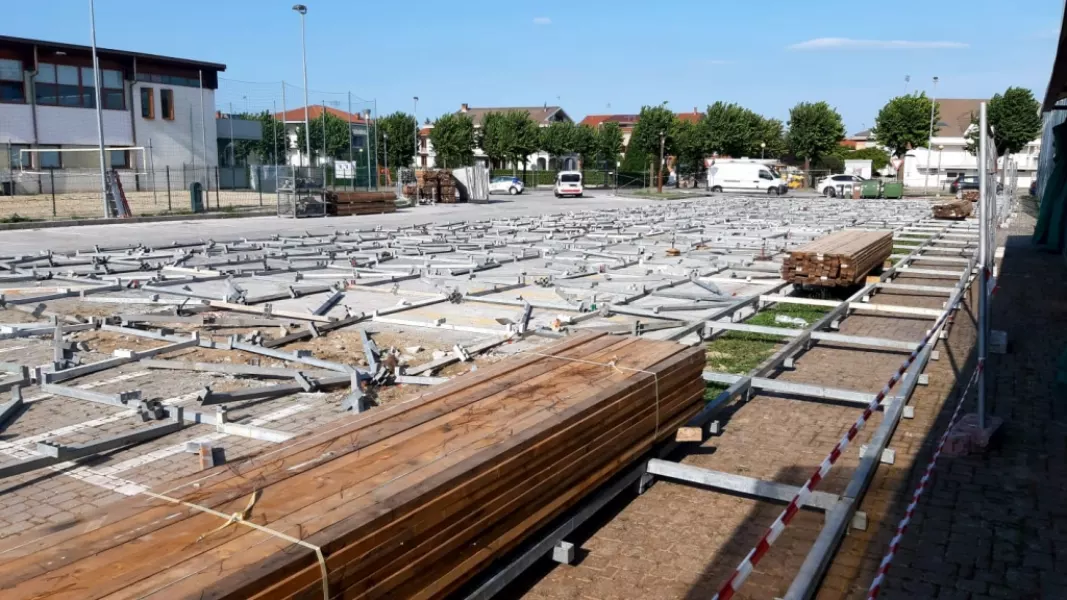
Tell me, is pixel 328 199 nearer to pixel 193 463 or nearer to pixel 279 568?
pixel 193 463

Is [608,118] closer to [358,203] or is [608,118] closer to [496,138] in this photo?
[496,138]

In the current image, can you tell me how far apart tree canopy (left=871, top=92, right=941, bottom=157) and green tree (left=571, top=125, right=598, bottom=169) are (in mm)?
28992

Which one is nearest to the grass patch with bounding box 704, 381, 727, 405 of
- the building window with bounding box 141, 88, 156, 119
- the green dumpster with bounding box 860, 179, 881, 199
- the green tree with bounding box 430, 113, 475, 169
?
the green dumpster with bounding box 860, 179, 881, 199

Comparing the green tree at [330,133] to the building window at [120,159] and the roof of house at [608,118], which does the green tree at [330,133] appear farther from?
the roof of house at [608,118]

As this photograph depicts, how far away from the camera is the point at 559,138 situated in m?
90.2

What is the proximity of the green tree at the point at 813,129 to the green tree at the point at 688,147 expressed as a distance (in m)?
8.77

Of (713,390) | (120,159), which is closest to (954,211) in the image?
(713,390)

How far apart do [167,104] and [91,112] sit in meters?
5.10

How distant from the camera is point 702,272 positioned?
16734 mm

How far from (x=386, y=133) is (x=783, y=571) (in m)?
86.0

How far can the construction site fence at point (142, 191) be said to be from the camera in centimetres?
3450

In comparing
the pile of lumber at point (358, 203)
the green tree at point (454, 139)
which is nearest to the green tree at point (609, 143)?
the green tree at point (454, 139)

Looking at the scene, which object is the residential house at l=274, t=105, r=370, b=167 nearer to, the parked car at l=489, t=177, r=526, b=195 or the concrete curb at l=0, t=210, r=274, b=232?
the concrete curb at l=0, t=210, r=274, b=232

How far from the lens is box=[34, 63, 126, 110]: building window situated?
46031 mm
